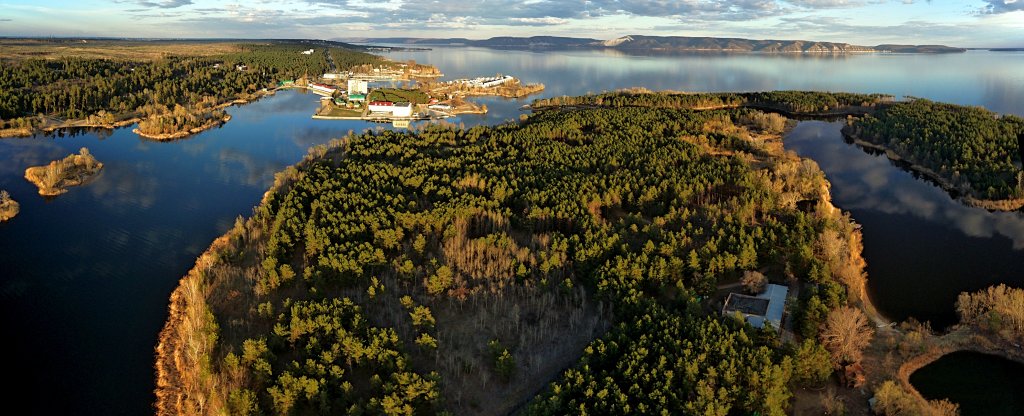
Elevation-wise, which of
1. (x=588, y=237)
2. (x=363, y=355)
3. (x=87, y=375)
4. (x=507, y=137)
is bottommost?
(x=87, y=375)

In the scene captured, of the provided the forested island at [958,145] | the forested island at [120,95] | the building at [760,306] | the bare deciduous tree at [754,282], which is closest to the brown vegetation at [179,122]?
the forested island at [120,95]

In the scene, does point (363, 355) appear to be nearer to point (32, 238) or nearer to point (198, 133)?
point (32, 238)

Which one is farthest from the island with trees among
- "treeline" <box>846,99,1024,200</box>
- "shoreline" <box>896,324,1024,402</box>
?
"treeline" <box>846,99,1024,200</box>

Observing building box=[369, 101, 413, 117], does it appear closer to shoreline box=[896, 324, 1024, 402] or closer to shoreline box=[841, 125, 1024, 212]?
shoreline box=[841, 125, 1024, 212]

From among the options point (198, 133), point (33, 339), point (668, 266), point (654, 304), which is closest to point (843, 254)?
point (668, 266)

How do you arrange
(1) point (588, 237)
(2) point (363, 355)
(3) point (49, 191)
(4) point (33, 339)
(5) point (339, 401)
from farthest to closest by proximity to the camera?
(3) point (49, 191), (1) point (588, 237), (4) point (33, 339), (2) point (363, 355), (5) point (339, 401)

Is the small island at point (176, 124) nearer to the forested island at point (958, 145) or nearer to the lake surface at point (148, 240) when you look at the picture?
the lake surface at point (148, 240)
